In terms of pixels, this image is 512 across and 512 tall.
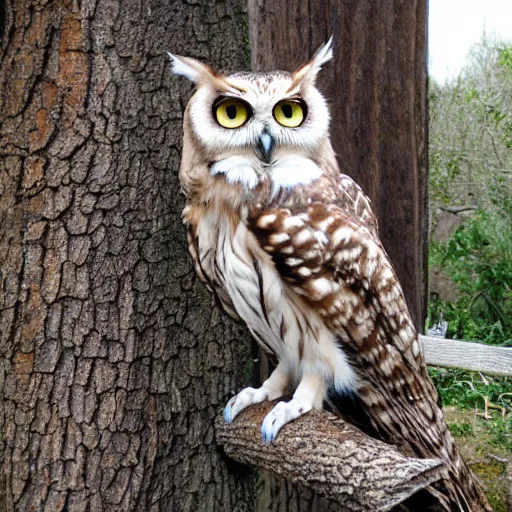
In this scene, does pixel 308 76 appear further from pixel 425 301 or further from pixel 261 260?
pixel 425 301

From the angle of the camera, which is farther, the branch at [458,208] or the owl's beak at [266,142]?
the branch at [458,208]

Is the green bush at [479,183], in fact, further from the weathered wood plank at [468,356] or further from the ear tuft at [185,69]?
the ear tuft at [185,69]

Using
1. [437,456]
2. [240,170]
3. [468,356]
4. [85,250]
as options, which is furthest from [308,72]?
[468,356]

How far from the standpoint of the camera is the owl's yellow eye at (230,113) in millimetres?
1754

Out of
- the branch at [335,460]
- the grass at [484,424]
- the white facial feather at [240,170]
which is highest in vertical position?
the white facial feather at [240,170]

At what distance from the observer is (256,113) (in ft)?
5.67

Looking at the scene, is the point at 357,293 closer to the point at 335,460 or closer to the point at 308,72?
the point at 335,460

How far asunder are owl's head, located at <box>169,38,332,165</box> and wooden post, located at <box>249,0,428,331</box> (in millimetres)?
384

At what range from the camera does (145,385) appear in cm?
204

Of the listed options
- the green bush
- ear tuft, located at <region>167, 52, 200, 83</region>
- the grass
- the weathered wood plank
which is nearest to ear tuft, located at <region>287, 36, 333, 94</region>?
ear tuft, located at <region>167, 52, 200, 83</region>

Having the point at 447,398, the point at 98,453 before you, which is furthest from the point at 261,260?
the point at 447,398

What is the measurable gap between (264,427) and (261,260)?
46 cm

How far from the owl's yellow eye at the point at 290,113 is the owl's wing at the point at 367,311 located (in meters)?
0.22

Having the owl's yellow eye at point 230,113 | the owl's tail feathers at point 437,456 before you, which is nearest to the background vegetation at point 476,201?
the owl's tail feathers at point 437,456
